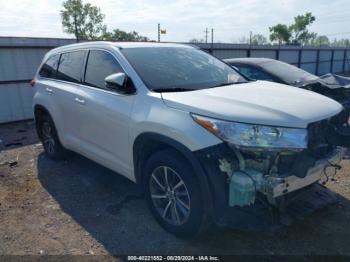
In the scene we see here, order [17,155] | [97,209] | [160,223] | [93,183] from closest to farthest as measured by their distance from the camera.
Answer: [160,223], [97,209], [93,183], [17,155]

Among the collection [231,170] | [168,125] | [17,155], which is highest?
[168,125]

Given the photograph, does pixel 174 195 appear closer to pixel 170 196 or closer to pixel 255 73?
pixel 170 196

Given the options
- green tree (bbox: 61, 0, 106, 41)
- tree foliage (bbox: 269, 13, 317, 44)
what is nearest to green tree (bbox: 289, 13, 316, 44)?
tree foliage (bbox: 269, 13, 317, 44)

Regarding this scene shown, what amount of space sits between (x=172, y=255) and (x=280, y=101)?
174 centimetres

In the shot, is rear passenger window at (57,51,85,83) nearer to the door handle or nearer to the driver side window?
the door handle

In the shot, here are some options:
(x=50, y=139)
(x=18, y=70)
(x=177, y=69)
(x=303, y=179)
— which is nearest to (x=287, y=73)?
(x=177, y=69)

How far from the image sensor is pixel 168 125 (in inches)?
115

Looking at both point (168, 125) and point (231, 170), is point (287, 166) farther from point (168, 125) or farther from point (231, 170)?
point (168, 125)

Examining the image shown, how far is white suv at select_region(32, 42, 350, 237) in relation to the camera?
2.65 meters

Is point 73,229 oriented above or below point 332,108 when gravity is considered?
below

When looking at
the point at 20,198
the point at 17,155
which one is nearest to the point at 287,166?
the point at 20,198

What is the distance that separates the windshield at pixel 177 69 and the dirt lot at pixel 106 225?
1527 millimetres

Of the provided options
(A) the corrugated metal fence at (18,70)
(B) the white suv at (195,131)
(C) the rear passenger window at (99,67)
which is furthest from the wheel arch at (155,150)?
(A) the corrugated metal fence at (18,70)

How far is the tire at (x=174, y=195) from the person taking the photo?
9.36 feet
